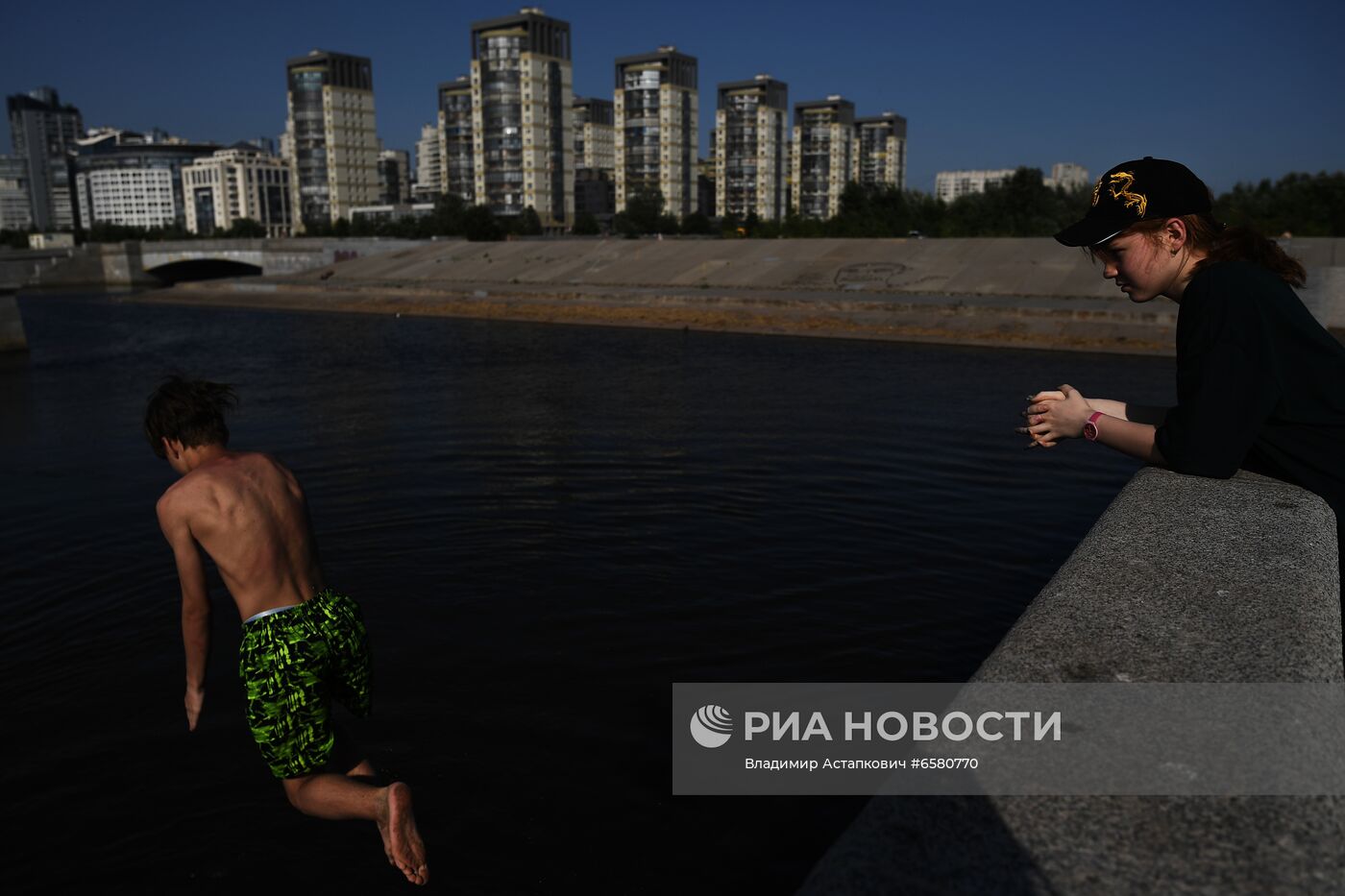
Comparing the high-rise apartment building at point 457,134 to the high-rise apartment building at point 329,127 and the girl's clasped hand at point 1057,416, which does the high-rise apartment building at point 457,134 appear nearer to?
the high-rise apartment building at point 329,127

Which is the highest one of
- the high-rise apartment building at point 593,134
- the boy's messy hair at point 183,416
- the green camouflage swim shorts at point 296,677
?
the high-rise apartment building at point 593,134

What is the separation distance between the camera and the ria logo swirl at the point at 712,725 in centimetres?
520

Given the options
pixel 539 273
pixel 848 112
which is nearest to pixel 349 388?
pixel 539 273

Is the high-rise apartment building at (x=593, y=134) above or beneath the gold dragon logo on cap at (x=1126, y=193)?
above

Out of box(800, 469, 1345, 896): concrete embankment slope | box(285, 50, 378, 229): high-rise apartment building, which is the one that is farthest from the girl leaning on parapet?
box(285, 50, 378, 229): high-rise apartment building

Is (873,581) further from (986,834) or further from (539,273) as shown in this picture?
(539,273)

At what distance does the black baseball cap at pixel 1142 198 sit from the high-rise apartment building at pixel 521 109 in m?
114

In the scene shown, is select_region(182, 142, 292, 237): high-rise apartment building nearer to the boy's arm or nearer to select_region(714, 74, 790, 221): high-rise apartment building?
select_region(714, 74, 790, 221): high-rise apartment building

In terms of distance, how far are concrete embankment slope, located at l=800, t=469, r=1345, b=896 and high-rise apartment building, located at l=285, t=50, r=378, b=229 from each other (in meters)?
135

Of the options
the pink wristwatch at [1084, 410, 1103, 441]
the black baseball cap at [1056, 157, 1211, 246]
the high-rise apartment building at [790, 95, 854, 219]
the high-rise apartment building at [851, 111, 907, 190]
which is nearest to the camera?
the black baseball cap at [1056, 157, 1211, 246]

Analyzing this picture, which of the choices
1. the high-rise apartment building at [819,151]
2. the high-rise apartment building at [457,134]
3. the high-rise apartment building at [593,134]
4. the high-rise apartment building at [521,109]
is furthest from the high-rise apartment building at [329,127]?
the high-rise apartment building at [819,151]

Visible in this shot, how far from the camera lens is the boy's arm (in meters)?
3.75

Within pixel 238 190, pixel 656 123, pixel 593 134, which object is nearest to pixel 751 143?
pixel 656 123

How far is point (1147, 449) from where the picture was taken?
3.19 meters
